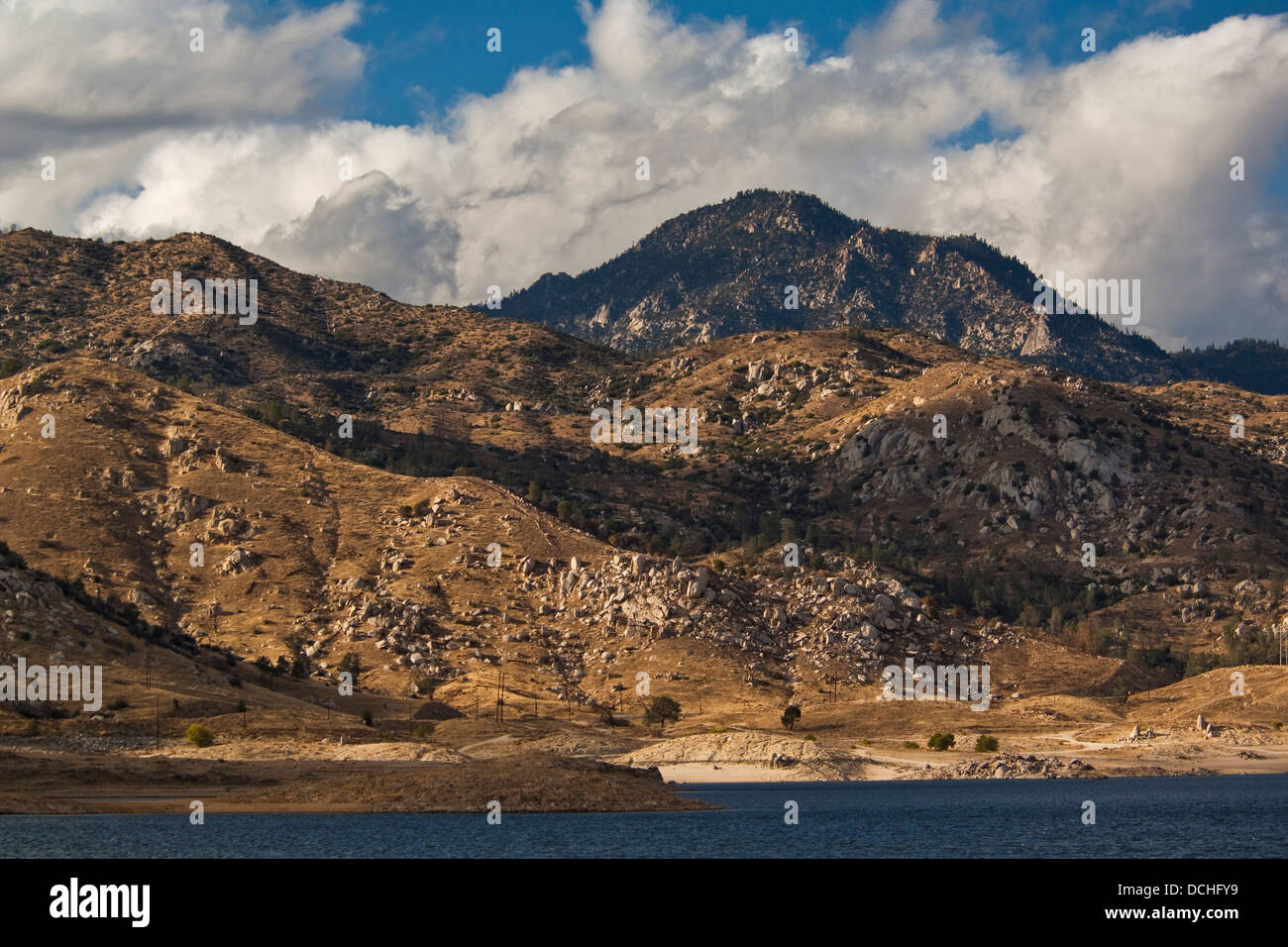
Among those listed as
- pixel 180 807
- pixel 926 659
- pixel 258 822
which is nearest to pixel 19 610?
pixel 180 807

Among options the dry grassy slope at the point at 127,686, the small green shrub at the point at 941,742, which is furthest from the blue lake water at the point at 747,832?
the small green shrub at the point at 941,742

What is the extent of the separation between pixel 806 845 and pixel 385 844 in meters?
21.7

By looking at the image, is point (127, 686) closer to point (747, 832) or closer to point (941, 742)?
point (747, 832)

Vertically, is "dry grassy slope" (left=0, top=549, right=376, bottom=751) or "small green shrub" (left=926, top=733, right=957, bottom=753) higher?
"dry grassy slope" (left=0, top=549, right=376, bottom=751)

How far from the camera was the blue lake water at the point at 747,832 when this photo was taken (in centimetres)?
7038

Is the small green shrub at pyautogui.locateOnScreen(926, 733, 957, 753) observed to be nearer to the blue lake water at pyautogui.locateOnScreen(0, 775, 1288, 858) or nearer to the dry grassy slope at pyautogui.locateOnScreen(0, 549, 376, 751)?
the blue lake water at pyautogui.locateOnScreen(0, 775, 1288, 858)

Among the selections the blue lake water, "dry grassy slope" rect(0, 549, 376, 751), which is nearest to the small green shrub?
the blue lake water

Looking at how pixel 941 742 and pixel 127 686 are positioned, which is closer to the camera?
pixel 127 686

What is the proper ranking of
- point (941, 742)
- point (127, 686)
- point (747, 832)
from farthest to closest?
point (941, 742), point (127, 686), point (747, 832)

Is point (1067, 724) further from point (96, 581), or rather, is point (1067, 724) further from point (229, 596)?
point (96, 581)

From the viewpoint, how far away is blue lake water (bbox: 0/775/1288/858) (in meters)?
70.4

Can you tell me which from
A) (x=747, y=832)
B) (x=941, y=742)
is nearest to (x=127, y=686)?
(x=747, y=832)

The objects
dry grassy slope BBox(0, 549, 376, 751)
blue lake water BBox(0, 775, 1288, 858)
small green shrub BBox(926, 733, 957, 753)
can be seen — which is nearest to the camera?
blue lake water BBox(0, 775, 1288, 858)

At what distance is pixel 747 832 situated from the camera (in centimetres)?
8419
